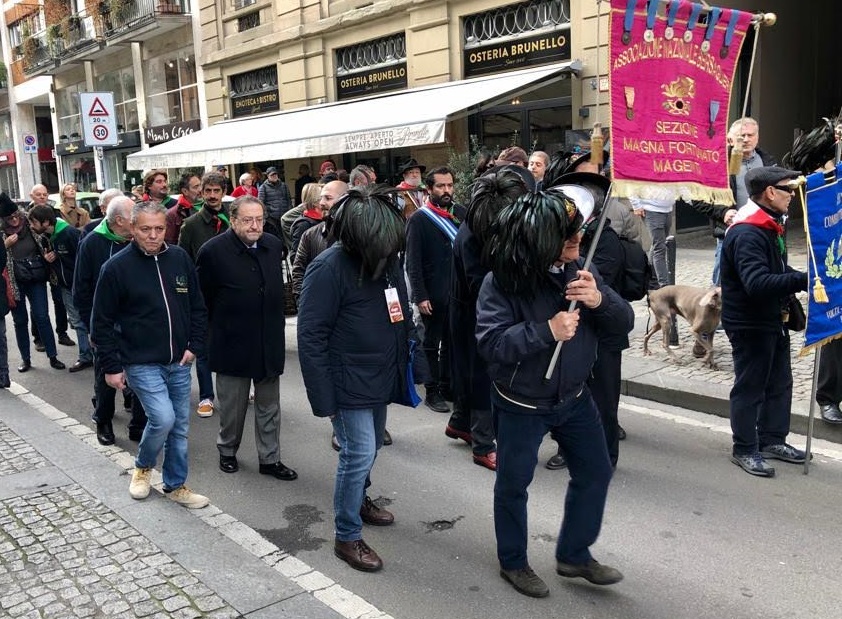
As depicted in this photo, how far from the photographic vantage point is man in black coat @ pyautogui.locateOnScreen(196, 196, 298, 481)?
195 inches

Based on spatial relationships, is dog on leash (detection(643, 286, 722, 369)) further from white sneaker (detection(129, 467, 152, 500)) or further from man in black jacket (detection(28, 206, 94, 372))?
man in black jacket (detection(28, 206, 94, 372))

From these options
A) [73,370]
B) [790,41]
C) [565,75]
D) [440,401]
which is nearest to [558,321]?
[440,401]

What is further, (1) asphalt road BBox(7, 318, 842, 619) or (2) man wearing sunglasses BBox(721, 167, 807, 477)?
(2) man wearing sunglasses BBox(721, 167, 807, 477)

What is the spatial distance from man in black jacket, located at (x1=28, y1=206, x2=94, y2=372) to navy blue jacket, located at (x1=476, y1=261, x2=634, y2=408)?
6.23 m

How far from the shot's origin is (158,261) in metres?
4.61

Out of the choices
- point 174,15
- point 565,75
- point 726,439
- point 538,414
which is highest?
point 174,15

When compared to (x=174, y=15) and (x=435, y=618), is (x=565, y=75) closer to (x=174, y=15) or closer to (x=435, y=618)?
(x=435, y=618)

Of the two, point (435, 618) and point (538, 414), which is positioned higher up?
point (538, 414)

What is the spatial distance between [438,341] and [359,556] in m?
2.72

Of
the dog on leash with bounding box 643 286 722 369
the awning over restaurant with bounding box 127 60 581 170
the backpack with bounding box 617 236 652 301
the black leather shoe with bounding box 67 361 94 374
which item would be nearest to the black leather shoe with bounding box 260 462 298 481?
the backpack with bounding box 617 236 652 301

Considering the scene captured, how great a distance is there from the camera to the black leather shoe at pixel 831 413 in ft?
17.7

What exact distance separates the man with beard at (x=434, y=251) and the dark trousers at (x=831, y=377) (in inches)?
103

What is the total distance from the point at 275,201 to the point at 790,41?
1104 centimetres

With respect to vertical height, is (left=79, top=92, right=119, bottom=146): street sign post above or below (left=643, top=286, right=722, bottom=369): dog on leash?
above
